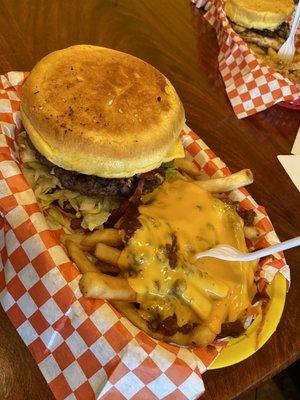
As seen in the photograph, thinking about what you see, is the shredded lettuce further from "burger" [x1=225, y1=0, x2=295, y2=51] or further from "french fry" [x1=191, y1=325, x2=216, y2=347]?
"burger" [x1=225, y1=0, x2=295, y2=51]

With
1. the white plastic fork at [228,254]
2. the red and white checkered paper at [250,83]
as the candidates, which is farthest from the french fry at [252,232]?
the red and white checkered paper at [250,83]

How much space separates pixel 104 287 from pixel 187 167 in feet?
2.49

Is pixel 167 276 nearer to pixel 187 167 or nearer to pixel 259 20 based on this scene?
pixel 187 167

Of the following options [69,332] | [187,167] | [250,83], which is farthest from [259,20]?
[69,332]

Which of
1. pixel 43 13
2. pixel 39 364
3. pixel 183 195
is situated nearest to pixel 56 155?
pixel 183 195

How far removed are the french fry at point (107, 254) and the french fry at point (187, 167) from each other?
0.57 m

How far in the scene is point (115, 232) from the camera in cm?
152

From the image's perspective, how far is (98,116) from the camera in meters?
1.54

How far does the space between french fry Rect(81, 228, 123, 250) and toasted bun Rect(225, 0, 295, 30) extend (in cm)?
181

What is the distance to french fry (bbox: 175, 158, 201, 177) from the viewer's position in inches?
75.5

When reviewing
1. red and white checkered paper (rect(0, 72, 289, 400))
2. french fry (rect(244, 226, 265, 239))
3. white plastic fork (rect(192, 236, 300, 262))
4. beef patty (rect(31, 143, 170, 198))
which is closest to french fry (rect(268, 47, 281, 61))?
french fry (rect(244, 226, 265, 239))

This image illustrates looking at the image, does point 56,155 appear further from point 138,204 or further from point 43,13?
point 43,13

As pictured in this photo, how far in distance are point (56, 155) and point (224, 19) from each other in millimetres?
1696

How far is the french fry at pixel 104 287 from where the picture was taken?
1290 mm
